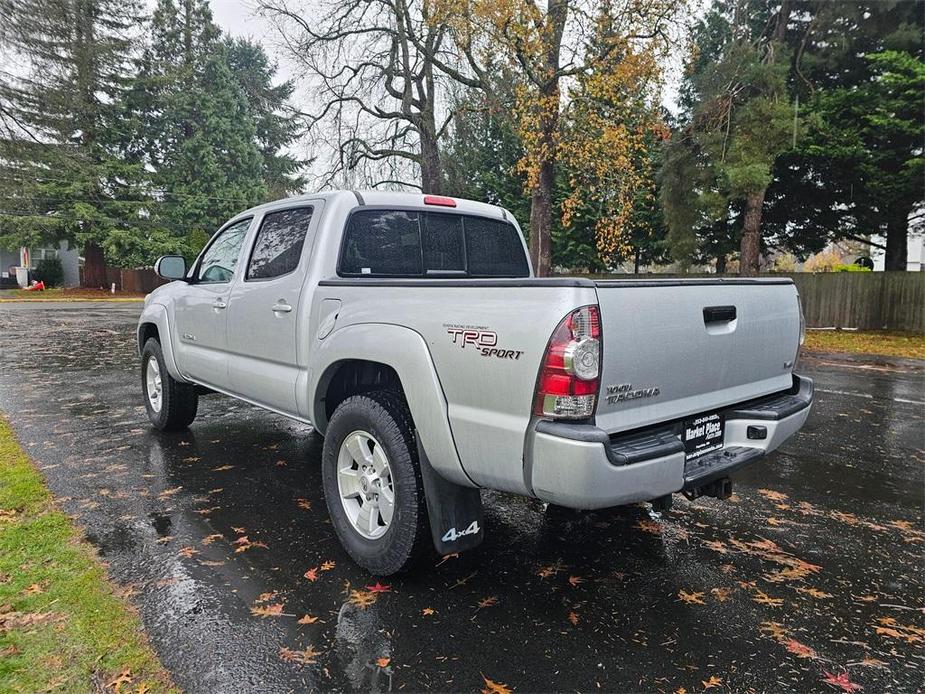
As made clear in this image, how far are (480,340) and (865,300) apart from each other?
18984mm

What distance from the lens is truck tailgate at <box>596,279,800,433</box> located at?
8.25 feet

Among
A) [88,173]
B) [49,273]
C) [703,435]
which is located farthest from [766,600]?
[49,273]

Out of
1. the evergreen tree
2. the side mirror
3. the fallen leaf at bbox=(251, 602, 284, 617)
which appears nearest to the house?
the evergreen tree

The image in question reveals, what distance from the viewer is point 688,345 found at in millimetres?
2797

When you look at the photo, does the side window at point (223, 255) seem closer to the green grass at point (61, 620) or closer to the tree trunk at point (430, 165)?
the green grass at point (61, 620)

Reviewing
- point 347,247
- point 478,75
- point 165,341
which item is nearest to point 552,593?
point 347,247

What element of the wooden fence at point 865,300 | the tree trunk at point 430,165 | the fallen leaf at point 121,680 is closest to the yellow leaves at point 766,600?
the fallen leaf at point 121,680

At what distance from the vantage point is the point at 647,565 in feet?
11.2

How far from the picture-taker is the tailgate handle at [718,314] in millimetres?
2891

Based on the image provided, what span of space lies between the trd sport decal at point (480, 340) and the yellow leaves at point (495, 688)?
1269mm

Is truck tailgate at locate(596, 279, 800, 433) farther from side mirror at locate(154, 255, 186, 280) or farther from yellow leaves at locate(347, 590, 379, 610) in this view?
side mirror at locate(154, 255, 186, 280)

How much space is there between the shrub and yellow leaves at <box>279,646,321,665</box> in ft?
150

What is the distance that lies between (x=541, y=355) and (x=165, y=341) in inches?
175

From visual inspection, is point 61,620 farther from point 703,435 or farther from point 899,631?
point 899,631
